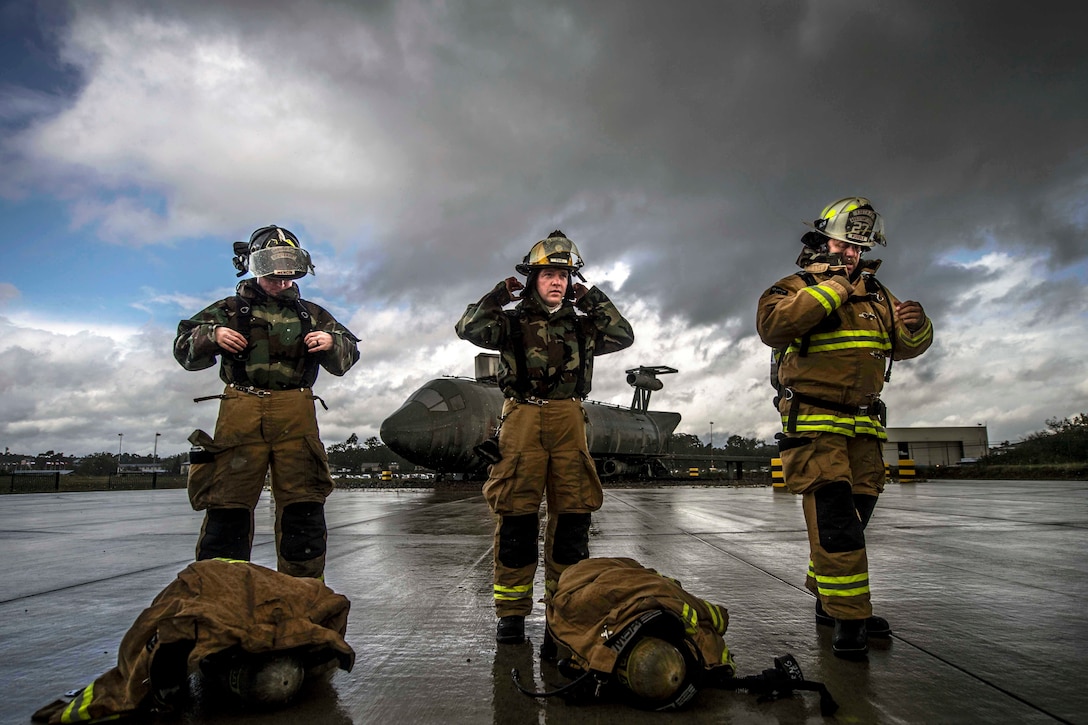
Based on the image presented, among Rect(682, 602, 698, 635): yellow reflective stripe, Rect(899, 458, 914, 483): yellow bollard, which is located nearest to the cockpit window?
Rect(682, 602, 698, 635): yellow reflective stripe

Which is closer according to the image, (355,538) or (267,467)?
(267,467)

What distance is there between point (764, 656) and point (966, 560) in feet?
10.9

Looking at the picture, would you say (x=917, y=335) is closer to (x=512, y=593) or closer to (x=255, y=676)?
(x=512, y=593)

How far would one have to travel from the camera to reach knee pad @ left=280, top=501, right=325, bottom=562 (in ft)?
10.8

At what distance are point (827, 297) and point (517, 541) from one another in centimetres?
185

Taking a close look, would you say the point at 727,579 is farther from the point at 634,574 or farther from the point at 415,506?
the point at 415,506

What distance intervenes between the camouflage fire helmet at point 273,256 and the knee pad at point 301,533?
131 cm

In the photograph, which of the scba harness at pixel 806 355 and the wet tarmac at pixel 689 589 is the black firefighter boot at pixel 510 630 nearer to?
the wet tarmac at pixel 689 589

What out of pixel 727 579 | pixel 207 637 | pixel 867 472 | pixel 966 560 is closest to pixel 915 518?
pixel 966 560

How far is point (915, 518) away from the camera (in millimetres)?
8516

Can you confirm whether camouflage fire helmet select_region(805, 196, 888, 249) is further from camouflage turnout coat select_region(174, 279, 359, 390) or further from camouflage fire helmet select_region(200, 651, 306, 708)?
camouflage fire helmet select_region(200, 651, 306, 708)

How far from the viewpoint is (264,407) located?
3.43m

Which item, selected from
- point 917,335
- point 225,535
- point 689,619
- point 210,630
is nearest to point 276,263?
point 225,535

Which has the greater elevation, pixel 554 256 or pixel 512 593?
pixel 554 256
